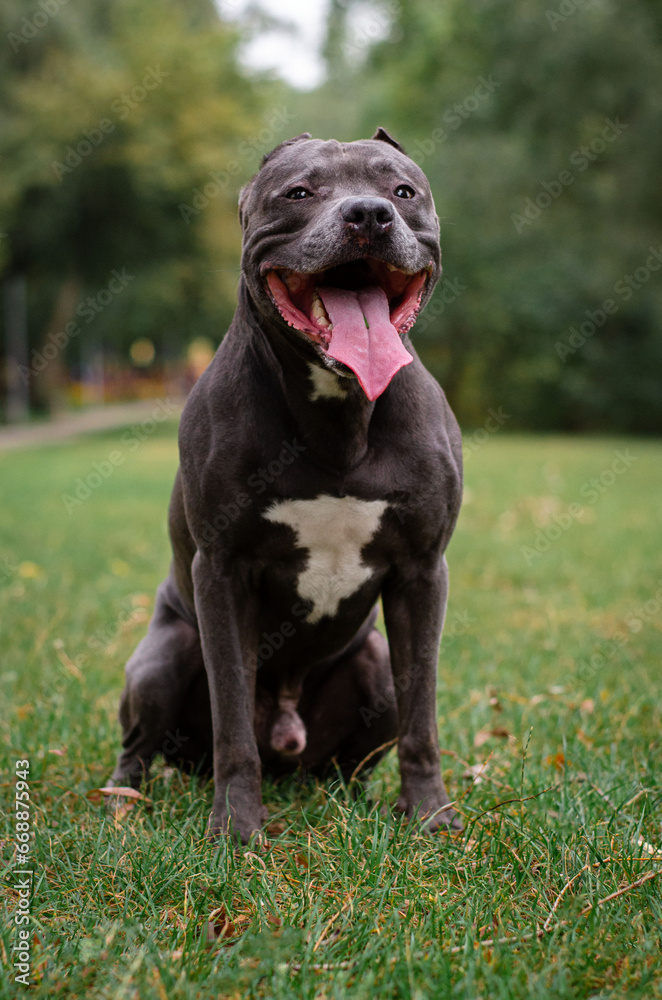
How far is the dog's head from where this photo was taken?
2.27 meters

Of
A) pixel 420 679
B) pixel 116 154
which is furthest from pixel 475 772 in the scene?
pixel 116 154

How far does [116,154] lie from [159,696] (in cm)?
1974

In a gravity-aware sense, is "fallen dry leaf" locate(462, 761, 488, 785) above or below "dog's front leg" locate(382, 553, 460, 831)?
below

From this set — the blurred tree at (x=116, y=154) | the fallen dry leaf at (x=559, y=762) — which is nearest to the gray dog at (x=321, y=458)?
the fallen dry leaf at (x=559, y=762)

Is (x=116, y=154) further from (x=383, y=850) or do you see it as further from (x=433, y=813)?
(x=383, y=850)

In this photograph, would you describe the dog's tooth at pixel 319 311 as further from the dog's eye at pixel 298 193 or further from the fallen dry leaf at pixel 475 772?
the fallen dry leaf at pixel 475 772

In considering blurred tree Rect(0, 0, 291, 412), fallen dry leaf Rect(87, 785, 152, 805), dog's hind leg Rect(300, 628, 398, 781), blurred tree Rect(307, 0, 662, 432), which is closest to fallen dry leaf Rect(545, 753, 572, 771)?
dog's hind leg Rect(300, 628, 398, 781)

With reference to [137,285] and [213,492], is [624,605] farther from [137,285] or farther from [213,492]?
[137,285]

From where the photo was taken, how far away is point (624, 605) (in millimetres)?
5695

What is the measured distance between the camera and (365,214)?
224 cm

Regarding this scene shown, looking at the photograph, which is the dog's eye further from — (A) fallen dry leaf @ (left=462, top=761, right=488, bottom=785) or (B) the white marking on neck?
(A) fallen dry leaf @ (left=462, top=761, right=488, bottom=785)

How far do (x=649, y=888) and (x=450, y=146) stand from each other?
20922 mm

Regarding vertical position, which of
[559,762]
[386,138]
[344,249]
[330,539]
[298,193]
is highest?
[386,138]

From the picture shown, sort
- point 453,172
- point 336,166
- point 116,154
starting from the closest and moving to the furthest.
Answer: point 336,166 < point 453,172 < point 116,154
